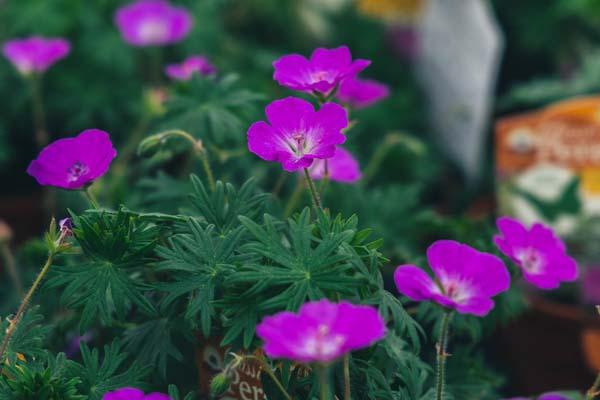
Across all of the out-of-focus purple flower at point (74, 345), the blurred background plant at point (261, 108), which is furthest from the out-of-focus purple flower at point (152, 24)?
the out-of-focus purple flower at point (74, 345)

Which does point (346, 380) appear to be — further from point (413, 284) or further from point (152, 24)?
point (152, 24)

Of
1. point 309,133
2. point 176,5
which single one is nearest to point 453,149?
point 176,5

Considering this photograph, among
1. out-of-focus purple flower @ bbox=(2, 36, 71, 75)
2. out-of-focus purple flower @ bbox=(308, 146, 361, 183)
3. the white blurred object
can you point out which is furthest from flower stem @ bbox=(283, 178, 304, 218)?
the white blurred object

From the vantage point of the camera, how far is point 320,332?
474 mm

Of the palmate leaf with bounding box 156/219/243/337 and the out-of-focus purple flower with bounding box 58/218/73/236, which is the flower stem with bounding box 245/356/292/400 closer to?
the palmate leaf with bounding box 156/219/243/337

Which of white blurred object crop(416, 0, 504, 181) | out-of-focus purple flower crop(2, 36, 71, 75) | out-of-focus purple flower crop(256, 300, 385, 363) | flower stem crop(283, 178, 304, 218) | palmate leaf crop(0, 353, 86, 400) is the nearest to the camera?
out-of-focus purple flower crop(256, 300, 385, 363)

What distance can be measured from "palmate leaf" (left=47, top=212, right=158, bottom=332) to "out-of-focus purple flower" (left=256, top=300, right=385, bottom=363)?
→ 0.53 ft

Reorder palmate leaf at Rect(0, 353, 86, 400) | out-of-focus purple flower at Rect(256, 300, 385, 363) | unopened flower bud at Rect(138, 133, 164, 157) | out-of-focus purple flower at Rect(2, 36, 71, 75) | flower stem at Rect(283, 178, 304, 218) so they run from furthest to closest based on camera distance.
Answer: out-of-focus purple flower at Rect(2, 36, 71, 75) < flower stem at Rect(283, 178, 304, 218) < unopened flower bud at Rect(138, 133, 164, 157) < palmate leaf at Rect(0, 353, 86, 400) < out-of-focus purple flower at Rect(256, 300, 385, 363)

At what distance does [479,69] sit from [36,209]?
2.42ft

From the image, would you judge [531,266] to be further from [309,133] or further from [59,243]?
[59,243]

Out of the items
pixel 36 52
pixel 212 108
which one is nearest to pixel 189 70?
pixel 212 108

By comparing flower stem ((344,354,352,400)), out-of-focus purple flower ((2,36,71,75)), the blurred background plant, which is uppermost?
flower stem ((344,354,352,400))

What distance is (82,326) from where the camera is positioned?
1.95 feet

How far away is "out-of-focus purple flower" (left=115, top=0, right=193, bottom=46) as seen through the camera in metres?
1.15
